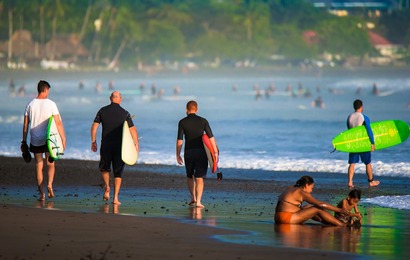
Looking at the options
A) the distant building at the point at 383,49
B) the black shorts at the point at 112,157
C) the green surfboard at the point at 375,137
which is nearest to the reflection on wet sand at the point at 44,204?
the black shorts at the point at 112,157

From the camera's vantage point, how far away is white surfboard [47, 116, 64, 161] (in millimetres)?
12523

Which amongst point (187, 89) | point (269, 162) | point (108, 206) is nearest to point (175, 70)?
point (187, 89)

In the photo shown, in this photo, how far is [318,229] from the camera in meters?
10.5

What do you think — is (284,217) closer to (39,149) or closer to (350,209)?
(350,209)

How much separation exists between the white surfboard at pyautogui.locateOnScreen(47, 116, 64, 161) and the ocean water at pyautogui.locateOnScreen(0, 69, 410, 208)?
600cm

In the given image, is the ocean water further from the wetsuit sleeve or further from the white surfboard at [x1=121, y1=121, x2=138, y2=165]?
the white surfboard at [x1=121, y1=121, x2=138, y2=165]

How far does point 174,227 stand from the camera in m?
10.3

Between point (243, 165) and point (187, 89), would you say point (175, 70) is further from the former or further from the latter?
point (243, 165)

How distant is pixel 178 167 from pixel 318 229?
9.33 meters

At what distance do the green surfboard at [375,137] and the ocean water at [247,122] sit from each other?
133 cm

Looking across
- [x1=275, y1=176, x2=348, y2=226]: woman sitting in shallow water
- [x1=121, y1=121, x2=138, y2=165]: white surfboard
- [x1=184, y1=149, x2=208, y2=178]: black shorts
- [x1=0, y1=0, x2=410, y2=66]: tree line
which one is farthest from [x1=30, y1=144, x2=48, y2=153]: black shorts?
[x1=0, y1=0, x2=410, y2=66]: tree line

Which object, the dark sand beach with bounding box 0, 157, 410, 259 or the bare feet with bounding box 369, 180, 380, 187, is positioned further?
the bare feet with bounding box 369, 180, 380, 187

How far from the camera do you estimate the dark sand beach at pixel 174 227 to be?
28.9 ft

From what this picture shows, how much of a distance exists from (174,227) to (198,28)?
141 m
